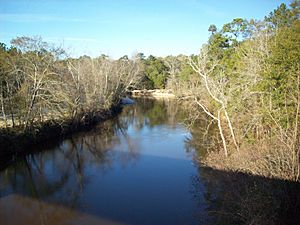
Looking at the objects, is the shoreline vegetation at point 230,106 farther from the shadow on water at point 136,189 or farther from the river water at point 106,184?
the river water at point 106,184

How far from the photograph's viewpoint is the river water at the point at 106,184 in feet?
31.8

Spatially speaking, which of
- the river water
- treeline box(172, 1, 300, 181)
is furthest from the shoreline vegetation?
the river water

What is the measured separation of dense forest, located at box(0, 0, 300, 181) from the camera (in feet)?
29.4

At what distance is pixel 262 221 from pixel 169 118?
23.3 metres

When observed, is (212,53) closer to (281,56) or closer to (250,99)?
(250,99)

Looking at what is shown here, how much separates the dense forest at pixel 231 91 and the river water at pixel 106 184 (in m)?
2.30

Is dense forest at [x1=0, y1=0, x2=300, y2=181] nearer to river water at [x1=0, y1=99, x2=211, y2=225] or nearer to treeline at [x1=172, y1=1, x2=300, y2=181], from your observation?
treeline at [x1=172, y1=1, x2=300, y2=181]

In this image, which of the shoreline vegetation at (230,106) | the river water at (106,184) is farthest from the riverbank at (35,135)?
the river water at (106,184)

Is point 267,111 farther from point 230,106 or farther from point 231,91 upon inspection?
point 230,106

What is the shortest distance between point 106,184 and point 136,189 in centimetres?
168

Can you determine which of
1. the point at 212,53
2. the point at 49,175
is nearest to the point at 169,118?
the point at 212,53

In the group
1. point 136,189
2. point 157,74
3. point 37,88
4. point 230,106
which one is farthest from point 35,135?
point 157,74

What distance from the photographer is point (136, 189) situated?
38.8 feet

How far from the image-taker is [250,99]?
45.7 ft
